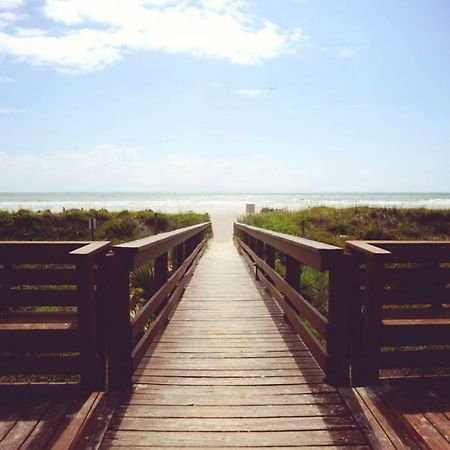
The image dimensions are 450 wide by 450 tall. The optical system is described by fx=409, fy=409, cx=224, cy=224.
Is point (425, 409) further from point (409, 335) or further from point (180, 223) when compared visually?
point (180, 223)

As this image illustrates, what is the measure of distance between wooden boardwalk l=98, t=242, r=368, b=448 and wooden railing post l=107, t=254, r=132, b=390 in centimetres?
17

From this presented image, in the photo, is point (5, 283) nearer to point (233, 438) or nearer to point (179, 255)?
point (233, 438)

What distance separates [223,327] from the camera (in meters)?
4.99

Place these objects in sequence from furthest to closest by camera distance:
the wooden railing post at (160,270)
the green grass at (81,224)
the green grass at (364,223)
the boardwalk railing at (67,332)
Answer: the green grass at (81,224)
the green grass at (364,223)
the wooden railing post at (160,270)
the boardwalk railing at (67,332)

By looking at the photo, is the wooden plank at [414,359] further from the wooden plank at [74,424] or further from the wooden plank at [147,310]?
the wooden plank at [74,424]

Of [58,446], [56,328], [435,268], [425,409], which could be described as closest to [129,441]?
[58,446]

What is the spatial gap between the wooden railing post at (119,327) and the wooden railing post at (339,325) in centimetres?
161

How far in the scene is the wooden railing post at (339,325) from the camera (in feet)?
10.5

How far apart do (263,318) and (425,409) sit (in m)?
2.69

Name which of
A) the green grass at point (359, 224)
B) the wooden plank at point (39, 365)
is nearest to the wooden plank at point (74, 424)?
the wooden plank at point (39, 365)

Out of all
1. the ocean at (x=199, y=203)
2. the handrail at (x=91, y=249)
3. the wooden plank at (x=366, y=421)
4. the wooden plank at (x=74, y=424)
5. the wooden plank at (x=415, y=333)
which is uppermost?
the ocean at (x=199, y=203)

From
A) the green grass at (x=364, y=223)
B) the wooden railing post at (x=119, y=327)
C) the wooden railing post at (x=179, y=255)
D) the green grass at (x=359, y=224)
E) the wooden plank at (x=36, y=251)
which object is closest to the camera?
the wooden railing post at (x=119, y=327)

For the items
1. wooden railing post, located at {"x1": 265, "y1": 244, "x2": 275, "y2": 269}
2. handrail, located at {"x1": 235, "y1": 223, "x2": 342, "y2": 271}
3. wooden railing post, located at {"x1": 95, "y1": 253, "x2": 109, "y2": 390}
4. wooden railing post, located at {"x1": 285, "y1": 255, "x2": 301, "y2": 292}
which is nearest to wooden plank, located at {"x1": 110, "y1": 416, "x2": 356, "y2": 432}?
wooden railing post, located at {"x1": 95, "y1": 253, "x2": 109, "y2": 390}

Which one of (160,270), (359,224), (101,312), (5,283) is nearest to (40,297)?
(5,283)
